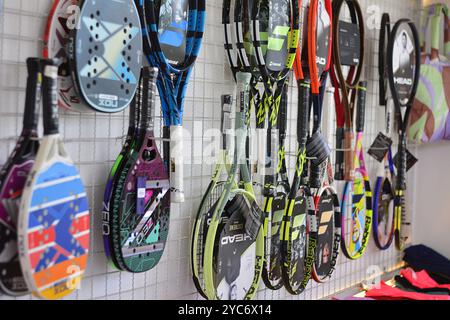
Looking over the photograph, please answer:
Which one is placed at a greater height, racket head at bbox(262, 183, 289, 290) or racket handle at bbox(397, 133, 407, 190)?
racket handle at bbox(397, 133, 407, 190)

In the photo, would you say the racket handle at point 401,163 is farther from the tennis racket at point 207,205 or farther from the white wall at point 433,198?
the tennis racket at point 207,205

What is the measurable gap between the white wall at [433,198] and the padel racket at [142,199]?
6.17 feet

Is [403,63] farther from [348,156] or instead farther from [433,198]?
[433,198]

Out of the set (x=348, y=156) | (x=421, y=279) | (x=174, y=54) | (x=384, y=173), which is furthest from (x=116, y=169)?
(x=421, y=279)

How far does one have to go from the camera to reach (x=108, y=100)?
4.92 ft

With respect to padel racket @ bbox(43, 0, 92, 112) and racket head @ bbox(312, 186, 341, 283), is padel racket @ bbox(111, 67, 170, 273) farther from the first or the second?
racket head @ bbox(312, 186, 341, 283)

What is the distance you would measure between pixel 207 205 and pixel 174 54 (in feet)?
1.63

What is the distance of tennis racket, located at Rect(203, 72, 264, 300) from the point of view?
6.09ft

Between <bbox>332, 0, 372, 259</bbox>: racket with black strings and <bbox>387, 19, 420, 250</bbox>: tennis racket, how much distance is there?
210 millimetres

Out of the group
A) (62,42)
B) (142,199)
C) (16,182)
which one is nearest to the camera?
(16,182)

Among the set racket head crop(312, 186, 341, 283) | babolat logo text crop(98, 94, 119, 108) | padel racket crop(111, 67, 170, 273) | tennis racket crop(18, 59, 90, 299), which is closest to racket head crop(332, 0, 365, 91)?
racket head crop(312, 186, 341, 283)

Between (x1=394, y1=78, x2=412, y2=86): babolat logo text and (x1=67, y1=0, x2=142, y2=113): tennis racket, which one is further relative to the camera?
(x1=394, y1=78, x2=412, y2=86): babolat logo text

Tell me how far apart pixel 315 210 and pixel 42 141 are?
3.86 ft

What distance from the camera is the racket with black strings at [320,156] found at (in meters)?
2.19
